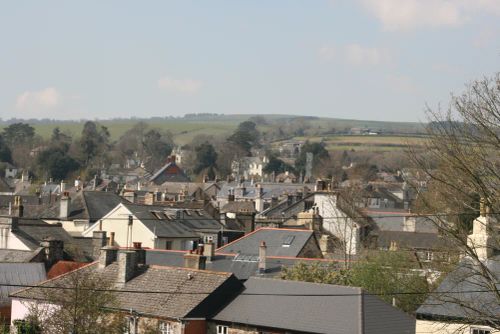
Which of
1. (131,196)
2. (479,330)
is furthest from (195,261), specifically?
(131,196)

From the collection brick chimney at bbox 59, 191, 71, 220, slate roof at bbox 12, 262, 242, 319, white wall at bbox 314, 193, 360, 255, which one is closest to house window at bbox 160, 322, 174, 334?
slate roof at bbox 12, 262, 242, 319

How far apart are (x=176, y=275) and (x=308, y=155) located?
13966 cm

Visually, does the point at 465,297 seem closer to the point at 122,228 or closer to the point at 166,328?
the point at 166,328

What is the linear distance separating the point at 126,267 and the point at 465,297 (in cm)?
1435

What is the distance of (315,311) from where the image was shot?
35.8 metres

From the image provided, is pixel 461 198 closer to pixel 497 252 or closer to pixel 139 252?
pixel 497 252

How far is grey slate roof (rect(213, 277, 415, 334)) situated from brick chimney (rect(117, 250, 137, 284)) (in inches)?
190

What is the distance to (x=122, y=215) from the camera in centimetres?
6738

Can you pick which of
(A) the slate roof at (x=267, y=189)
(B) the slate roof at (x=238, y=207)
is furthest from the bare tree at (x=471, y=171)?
(A) the slate roof at (x=267, y=189)

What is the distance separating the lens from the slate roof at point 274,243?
55156mm

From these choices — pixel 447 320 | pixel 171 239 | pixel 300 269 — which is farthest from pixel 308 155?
pixel 447 320

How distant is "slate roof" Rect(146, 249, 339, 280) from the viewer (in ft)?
155

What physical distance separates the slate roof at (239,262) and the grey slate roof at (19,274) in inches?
241

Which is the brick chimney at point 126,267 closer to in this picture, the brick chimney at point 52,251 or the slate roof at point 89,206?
the brick chimney at point 52,251
